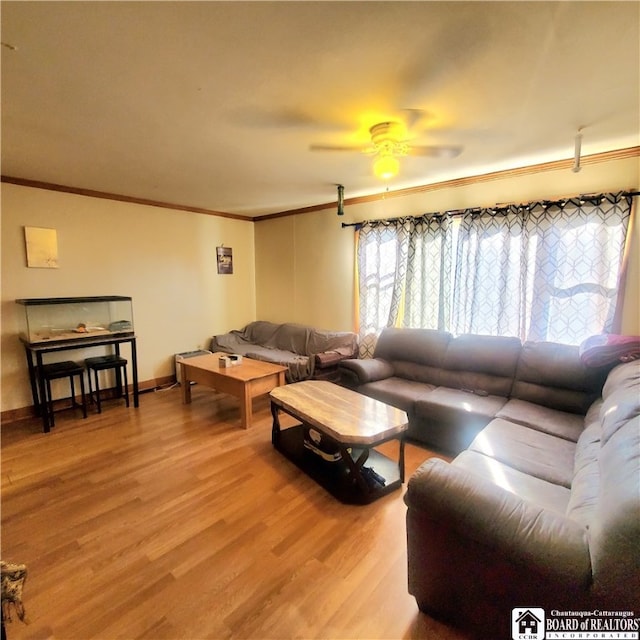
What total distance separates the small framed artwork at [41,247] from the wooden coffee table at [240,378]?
170 centimetres

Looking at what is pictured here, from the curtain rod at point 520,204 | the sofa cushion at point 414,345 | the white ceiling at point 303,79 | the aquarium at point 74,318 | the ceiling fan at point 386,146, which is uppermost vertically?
the white ceiling at point 303,79

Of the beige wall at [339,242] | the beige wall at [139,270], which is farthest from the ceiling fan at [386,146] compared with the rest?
the beige wall at [139,270]

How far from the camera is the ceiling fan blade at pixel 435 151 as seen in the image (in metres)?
2.45

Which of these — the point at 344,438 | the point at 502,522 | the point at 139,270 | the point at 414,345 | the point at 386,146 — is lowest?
the point at 344,438

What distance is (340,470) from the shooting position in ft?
7.84

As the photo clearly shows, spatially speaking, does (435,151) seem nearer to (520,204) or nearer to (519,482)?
(520,204)

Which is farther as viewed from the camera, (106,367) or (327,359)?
(327,359)

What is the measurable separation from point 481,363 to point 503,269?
0.91 meters

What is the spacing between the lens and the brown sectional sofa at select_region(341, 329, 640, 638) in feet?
3.29

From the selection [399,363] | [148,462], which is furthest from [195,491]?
[399,363]

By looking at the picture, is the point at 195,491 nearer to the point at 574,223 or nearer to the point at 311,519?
the point at 311,519

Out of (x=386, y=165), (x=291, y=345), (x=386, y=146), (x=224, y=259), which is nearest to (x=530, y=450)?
(x=386, y=165)

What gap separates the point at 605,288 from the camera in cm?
265

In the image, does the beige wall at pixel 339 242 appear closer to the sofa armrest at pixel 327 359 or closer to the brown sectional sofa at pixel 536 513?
the sofa armrest at pixel 327 359
